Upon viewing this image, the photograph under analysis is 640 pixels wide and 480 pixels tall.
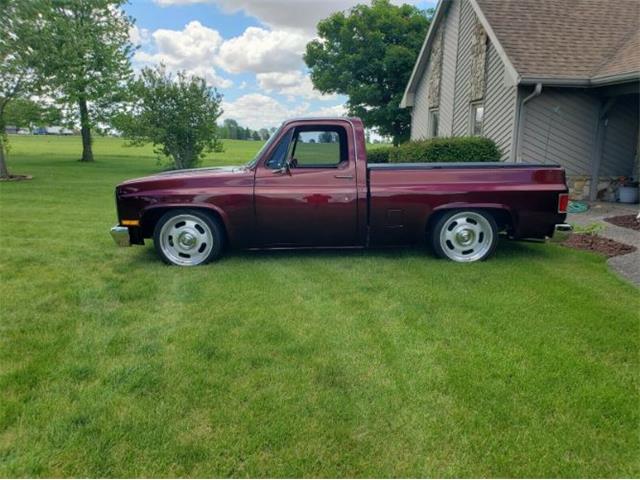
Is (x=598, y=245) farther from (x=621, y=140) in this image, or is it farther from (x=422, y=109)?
(x=422, y=109)

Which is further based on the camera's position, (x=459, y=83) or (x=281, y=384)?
(x=459, y=83)

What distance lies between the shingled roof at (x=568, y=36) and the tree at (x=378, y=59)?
43.7ft

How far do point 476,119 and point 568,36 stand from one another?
3325mm

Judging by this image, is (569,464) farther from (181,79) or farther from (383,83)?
(383,83)

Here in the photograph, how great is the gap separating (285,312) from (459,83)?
13773mm

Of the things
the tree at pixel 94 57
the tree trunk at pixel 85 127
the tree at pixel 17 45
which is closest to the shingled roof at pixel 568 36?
the tree at pixel 17 45

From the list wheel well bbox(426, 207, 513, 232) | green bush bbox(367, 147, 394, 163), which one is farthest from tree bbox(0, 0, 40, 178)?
wheel well bbox(426, 207, 513, 232)

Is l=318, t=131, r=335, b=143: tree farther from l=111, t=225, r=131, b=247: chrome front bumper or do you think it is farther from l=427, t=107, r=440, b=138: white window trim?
l=427, t=107, r=440, b=138: white window trim

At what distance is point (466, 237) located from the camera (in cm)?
599

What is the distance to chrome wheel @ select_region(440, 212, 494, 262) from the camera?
19.5 ft

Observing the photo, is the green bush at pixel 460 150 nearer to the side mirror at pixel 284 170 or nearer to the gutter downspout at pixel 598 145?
the gutter downspout at pixel 598 145

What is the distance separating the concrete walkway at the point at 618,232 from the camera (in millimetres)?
5625

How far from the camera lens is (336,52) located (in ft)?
96.3

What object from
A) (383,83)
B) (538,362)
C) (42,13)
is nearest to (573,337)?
(538,362)
